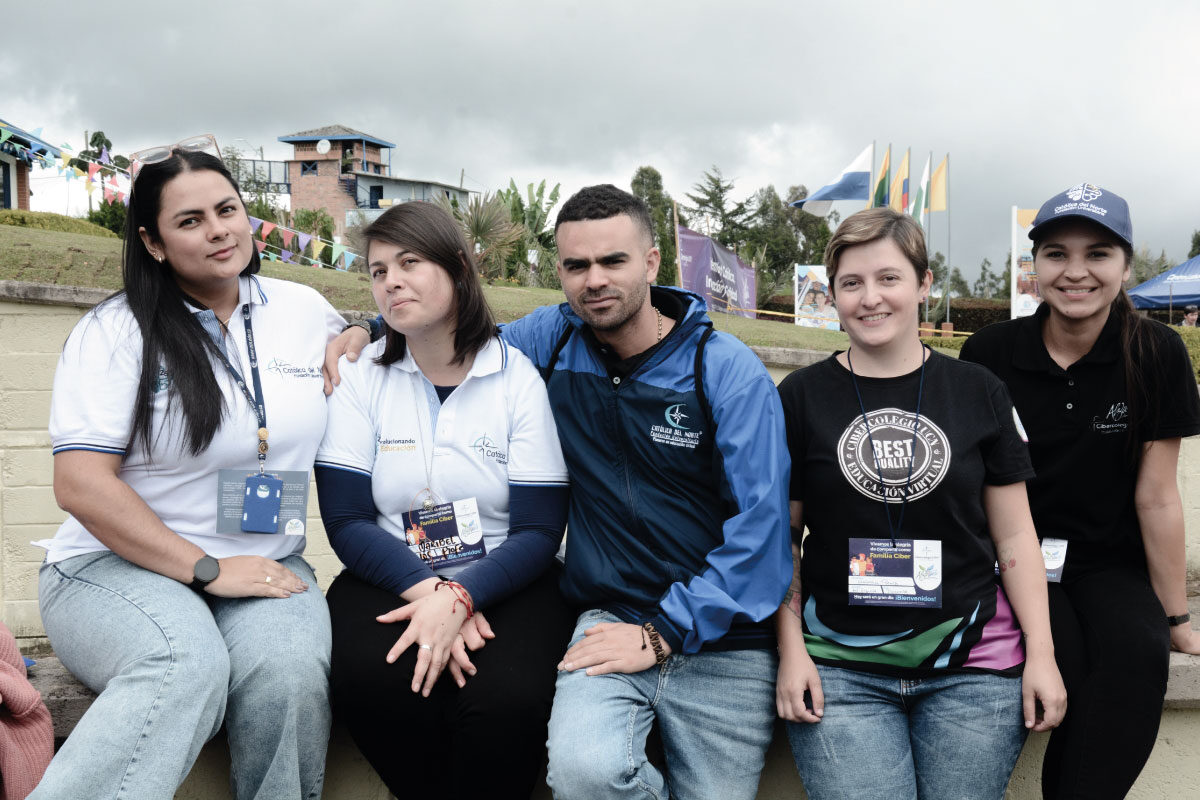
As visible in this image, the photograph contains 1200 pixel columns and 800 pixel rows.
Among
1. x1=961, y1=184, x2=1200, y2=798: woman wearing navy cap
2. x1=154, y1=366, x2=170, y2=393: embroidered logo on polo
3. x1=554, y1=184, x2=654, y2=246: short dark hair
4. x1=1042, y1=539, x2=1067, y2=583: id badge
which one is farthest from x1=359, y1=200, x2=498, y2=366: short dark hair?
x1=1042, y1=539, x2=1067, y2=583: id badge

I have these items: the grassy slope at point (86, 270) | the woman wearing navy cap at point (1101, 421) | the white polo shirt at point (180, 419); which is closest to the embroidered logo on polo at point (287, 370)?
the white polo shirt at point (180, 419)

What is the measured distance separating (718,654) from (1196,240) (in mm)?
50475

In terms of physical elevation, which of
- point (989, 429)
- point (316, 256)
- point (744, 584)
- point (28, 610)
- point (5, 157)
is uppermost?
point (5, 157)

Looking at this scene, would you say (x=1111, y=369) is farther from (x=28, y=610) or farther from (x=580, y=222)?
(x=28, y=610)

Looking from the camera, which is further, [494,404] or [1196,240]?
[1196,240]

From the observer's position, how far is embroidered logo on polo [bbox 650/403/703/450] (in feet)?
7.96

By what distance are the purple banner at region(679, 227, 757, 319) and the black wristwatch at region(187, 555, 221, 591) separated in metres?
9.68

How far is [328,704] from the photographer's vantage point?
7.36ft

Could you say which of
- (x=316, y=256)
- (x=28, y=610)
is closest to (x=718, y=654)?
(x=28, y=610)

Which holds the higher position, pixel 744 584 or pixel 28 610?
pixel 744 584

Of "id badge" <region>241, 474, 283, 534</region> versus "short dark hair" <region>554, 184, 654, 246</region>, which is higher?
"short dark hair" <region>554, 184, 654, 246</region>

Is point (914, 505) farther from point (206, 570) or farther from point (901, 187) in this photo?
point (901, 187)

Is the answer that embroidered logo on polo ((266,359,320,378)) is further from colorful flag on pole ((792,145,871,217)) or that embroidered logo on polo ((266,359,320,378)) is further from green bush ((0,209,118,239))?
colorful flag on pole ((792,145,871,217))

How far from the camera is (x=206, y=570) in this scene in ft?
7.48
